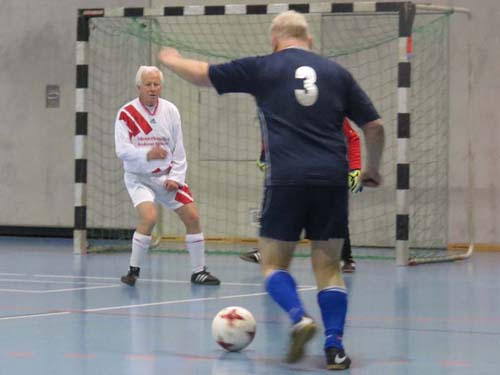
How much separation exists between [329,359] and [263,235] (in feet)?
2.27

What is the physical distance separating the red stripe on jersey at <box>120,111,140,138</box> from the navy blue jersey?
416 cm

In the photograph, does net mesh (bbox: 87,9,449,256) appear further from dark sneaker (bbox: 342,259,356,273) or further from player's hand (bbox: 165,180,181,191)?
player's hand (bbox: 165,180,181,191)

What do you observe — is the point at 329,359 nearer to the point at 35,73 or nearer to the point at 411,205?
the point at 411,205

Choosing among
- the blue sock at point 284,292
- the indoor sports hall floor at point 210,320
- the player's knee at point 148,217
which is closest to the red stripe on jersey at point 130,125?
the player's knee at point 148,217

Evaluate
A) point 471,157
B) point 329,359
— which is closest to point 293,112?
point 329,359

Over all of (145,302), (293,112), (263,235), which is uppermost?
(293,112)

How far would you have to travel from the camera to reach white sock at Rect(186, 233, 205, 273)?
9820 millimetres

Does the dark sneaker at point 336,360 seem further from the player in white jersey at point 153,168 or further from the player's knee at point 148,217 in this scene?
the player's knee at point 148,217

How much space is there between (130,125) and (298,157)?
4.38m

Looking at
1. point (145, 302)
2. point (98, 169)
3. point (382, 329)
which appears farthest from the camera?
point (98, 169)

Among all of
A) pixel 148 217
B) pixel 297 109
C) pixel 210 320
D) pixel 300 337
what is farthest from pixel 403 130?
pixel 300 337

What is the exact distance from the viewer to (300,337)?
545 cm

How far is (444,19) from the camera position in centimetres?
1355

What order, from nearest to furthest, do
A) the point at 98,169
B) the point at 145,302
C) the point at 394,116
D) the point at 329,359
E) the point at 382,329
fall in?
the point at 329,359
the point at 382,329
the point at 145,302
the point at 394,116
the point at 98,169
